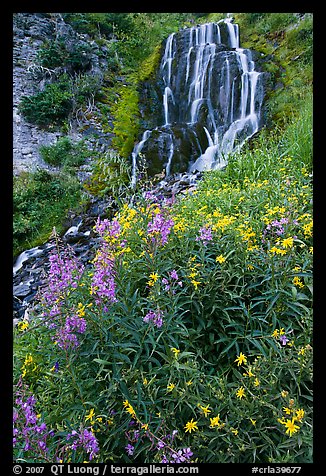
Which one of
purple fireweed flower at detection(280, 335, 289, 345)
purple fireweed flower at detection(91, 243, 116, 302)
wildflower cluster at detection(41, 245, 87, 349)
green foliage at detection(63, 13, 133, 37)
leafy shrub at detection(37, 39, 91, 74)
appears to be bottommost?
purple fireweed flower at detection(280, 335, 289, 345)

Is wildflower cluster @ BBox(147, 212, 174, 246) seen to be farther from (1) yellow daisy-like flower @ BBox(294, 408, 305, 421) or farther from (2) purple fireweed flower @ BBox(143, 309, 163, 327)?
(1) yellow daisy-like flower @ BBox(294, 408, 305, 421)

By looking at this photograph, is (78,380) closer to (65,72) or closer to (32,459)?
(32,459)

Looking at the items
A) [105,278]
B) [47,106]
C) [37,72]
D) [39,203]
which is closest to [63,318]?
[105,278]

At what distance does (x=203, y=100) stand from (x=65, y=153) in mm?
3358

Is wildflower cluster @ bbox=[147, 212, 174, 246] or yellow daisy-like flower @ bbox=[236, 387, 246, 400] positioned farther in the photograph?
wildflower cluster @ bbox=[147, 212, 174, 246]

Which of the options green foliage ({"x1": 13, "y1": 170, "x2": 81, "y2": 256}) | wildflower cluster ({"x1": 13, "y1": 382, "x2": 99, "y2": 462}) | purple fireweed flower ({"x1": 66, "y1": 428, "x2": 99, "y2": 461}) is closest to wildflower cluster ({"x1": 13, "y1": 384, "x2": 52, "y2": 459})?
wildflower cluster ({"x1": 13, "y1": 382, "x2": 99, "y2": 462})

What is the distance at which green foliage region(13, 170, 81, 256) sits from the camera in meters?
5.50

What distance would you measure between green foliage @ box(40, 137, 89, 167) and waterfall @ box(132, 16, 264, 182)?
109 cm

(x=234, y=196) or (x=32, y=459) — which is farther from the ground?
(x=234, y=196)

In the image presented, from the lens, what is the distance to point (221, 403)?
1457mm

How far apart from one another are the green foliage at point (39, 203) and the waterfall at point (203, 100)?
1350 mm

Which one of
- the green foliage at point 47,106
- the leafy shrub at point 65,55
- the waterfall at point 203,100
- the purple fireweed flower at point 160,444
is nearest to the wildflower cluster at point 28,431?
the purple fireweed flower at point 160,444
